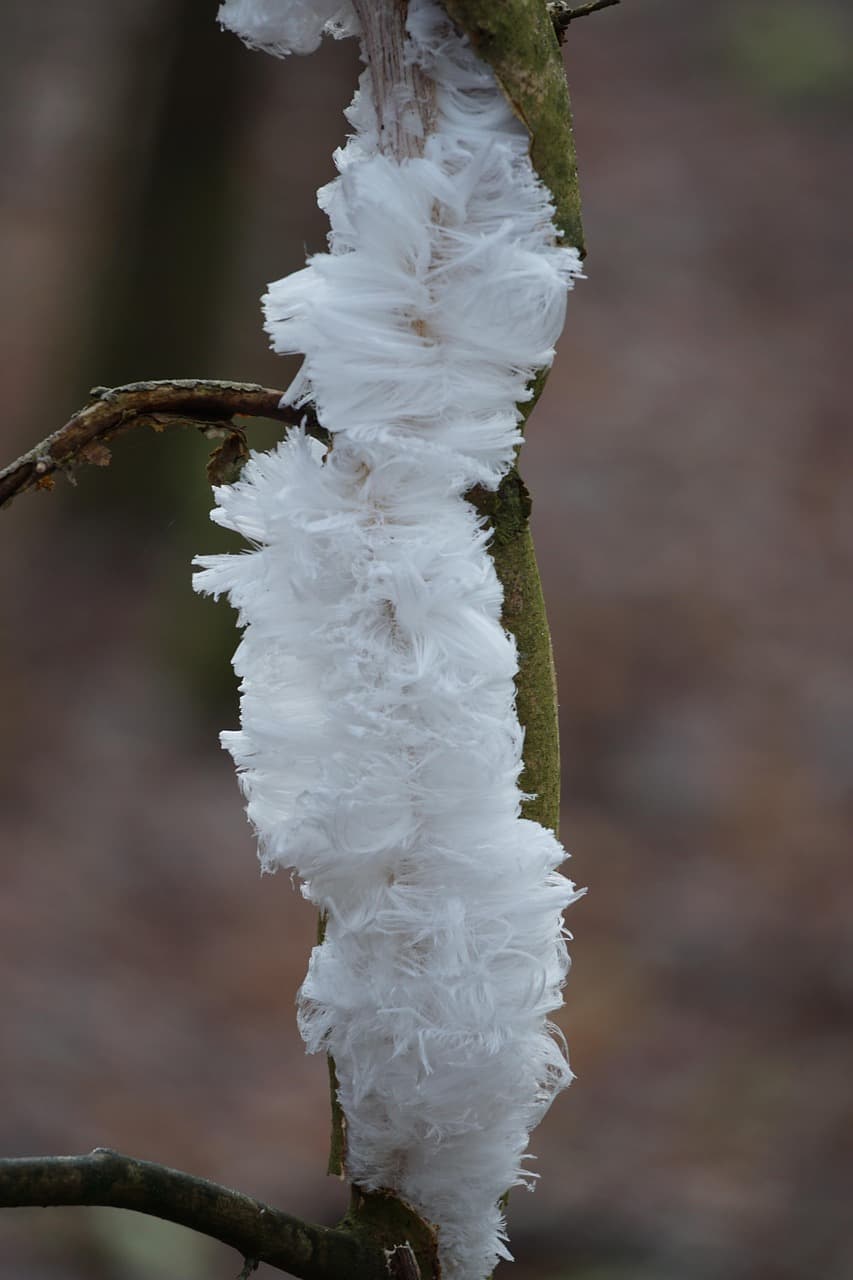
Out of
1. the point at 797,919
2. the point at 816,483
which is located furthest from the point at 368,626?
the point at 816,483

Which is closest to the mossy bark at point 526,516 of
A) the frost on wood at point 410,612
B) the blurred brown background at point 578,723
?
the frost on wood at point 410,612

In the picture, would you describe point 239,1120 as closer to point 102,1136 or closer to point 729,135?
point 102,1136

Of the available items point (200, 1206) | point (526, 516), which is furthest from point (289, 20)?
point (200, 1206)

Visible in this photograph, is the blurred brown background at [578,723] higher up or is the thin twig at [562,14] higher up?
the blurred brown background at [578,723]

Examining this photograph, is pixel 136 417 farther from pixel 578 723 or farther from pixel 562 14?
pixel 578 723

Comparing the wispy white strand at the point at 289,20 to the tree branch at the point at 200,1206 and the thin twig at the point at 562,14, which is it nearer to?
the thin twig at the point at 562,14
